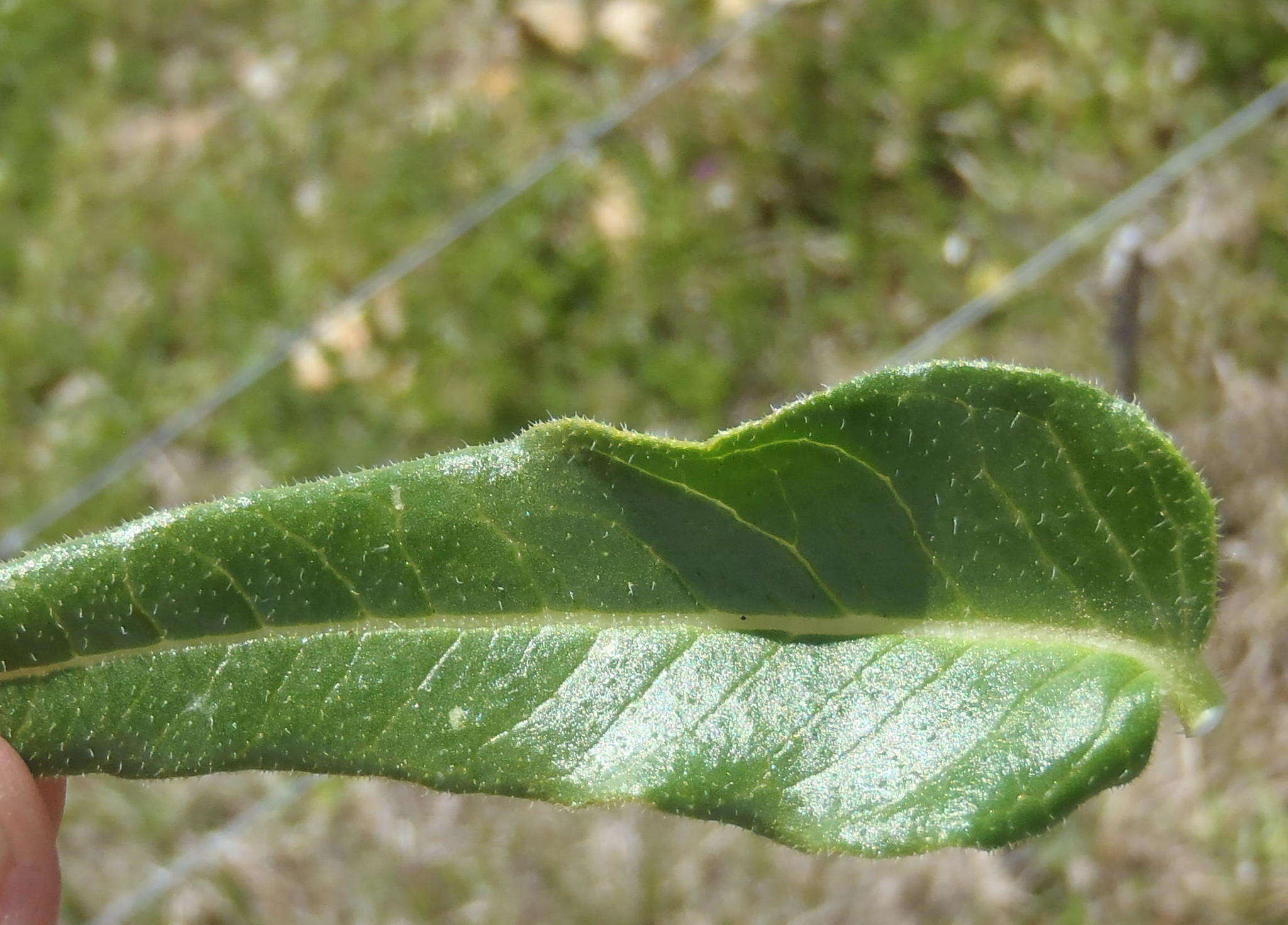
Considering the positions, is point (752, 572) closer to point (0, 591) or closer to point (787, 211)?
point (0, 591)

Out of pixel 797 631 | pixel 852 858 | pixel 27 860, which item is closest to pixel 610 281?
pixel 852 858

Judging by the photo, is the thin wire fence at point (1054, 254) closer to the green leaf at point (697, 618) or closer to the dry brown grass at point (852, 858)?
the dry brown grass at point (852, 858)

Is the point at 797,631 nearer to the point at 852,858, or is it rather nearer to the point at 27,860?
the point at 27,860

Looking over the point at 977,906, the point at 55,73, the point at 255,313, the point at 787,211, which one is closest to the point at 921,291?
the point at 787,211

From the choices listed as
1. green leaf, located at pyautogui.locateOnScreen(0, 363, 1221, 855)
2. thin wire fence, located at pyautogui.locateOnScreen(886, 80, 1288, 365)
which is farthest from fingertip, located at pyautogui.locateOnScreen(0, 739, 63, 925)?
thin wire fence, located at pyautogui.locateOnScreen(886, 80, 1288, 365)

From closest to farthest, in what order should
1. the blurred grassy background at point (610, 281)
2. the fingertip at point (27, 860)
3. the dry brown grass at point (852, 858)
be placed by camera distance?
the fingertip at point (27, 860) < the dry brown grass at point (852, 858) < the blurred grassy background at point (610, 281)

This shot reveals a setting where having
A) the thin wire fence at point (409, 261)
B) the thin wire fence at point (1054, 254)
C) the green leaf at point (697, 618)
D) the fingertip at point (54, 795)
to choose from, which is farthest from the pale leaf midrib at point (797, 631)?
the thin wire fence at point (409, 261)
